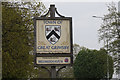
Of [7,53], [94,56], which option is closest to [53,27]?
[7,53]

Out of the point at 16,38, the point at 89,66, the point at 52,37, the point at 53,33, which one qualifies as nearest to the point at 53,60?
the point at 52,37

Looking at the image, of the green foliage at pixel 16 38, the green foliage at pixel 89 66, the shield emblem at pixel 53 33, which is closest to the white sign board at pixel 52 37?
the shield emblem at pixel 53 33

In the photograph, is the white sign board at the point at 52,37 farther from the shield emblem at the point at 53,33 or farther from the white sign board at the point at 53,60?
the white sign board at the point at 53,60

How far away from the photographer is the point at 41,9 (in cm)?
2948

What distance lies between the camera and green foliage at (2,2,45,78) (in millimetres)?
26656

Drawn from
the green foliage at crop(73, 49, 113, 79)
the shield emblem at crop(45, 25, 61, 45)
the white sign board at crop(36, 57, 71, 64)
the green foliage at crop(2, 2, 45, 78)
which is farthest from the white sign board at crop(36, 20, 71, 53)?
the green foliage at crop(73, 49, 113, 79)

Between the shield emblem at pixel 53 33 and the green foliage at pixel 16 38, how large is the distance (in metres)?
15.0

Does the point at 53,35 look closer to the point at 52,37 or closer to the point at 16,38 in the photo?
the point at 52,37

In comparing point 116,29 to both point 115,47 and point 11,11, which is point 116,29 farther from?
point 11,11

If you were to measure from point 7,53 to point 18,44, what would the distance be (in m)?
1.41

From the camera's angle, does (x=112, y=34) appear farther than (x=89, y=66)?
No

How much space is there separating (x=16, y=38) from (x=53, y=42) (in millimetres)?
16050

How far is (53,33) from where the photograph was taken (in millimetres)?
11383

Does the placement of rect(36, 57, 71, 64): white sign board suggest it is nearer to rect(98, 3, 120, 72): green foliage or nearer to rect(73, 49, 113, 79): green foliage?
rect(98, 3, 120, 72): green foliage
